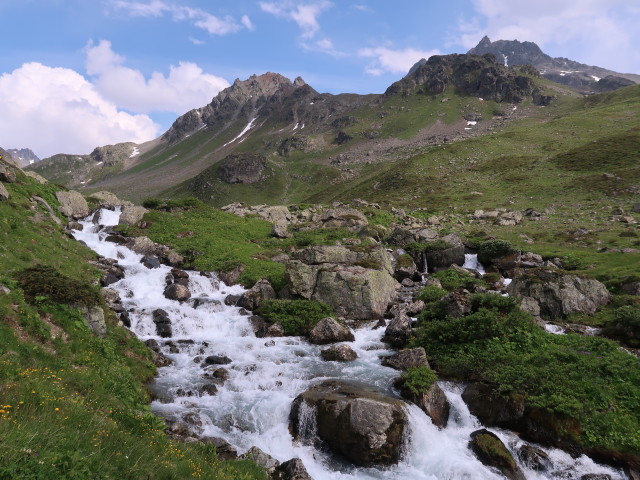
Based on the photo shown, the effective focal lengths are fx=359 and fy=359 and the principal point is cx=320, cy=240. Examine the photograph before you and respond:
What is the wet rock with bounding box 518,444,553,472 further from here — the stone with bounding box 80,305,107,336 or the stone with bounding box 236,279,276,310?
the stone with bounding box 80,305,107,336

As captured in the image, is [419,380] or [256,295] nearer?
[419,380]

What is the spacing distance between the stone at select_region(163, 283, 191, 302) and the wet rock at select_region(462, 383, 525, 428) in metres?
20.8

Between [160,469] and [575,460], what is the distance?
13.8 metres

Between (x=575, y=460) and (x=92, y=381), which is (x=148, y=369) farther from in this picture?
(x=575, y=460)

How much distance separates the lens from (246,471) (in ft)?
35.3

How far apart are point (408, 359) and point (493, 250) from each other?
24179mm

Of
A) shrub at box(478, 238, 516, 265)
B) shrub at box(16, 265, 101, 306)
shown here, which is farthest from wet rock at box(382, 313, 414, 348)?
shrub at box(478, 238, 516, 265)

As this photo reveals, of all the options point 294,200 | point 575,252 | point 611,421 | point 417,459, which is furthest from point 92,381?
point 294,200

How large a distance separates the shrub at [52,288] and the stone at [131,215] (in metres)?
24.9

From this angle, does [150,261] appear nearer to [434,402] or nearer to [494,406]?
[434,402]

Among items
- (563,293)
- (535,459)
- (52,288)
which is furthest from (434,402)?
(52,288)

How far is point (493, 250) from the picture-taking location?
124 ft

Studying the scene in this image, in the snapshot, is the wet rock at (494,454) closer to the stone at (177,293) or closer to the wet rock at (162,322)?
the wet rock at (162,322)

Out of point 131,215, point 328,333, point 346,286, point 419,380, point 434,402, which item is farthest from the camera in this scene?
point 131,215
